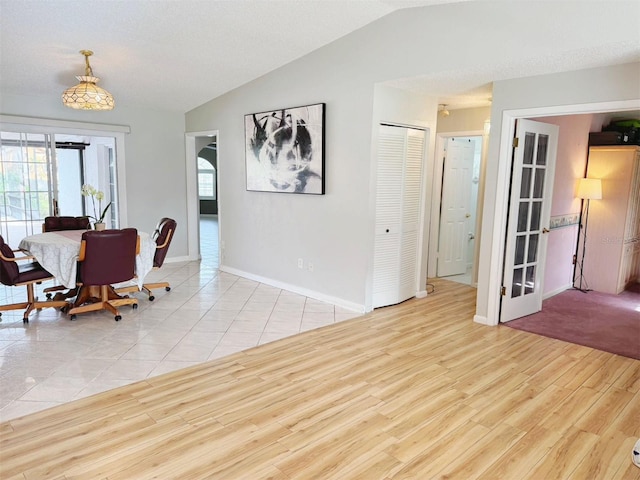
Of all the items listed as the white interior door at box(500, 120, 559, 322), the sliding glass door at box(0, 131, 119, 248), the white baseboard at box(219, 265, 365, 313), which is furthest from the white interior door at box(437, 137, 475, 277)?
the sliding glass door at box(0, 131, 119, 248)

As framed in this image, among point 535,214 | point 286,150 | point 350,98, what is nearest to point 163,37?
point 286,150

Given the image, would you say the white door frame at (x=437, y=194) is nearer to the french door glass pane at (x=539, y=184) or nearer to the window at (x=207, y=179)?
the french door glass pane at (x=539, y=184)

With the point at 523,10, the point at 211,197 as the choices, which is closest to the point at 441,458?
the point at 523,10

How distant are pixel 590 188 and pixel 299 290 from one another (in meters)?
3.85

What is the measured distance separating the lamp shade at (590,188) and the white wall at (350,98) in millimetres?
2151

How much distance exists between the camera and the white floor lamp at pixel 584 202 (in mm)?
5375

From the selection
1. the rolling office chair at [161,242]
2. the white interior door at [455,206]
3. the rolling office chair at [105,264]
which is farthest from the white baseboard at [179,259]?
the white interior door at [455,206]

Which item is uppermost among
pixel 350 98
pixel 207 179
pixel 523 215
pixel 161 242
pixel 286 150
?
pixel 350 98

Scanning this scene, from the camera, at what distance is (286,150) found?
17.4 ft

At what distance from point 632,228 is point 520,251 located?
250cm

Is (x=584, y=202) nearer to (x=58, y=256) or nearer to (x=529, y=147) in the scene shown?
(x=529, y=147)

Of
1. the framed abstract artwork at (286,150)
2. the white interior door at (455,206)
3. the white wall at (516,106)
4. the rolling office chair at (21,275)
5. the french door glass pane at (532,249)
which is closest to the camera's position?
the white wall at (516,106)

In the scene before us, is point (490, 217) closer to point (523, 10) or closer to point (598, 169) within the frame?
point (523, 10)

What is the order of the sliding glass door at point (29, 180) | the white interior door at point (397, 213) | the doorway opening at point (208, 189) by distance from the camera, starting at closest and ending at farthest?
the white interior door at point (397, 213) < the sliding glass door at point (29, 180) < the doorway opening at point (208, 189)
